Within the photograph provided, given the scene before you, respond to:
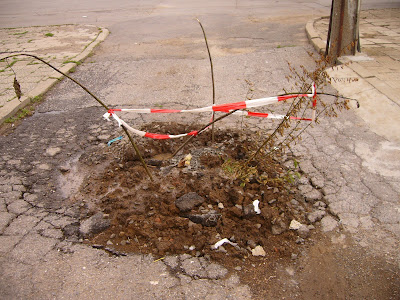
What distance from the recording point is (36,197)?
12.3 ft

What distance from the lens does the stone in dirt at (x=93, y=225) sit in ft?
10.7

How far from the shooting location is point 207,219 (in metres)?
3.26

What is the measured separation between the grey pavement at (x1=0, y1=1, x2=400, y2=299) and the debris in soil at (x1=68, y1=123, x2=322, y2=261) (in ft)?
0.53

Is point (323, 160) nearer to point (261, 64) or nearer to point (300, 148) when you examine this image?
point (300, 148)

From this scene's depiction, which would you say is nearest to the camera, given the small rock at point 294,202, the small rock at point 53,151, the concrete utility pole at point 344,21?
the small rock at point 294,202

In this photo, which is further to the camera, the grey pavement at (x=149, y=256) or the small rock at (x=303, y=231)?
the small rock at (x=303, y=231)

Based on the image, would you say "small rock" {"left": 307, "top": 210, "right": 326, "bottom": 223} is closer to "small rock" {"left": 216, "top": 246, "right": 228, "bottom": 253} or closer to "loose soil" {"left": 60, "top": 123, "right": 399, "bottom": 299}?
"loose soil" {"left": 60, "top": 123, "right": 399, "bottom": 299}

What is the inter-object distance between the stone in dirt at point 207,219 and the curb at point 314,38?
5108 millimetres

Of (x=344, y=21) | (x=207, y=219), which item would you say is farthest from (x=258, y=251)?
(x=344, y=21)

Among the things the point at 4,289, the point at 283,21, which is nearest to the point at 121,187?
the point at 4,289

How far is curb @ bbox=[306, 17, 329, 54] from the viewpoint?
295 inches

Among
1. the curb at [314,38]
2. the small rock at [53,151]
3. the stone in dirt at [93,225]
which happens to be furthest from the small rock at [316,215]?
the curb at [314,38]

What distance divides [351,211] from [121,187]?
2.33m

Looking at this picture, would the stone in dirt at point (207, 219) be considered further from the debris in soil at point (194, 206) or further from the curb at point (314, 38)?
the curb at point (314, 38)
